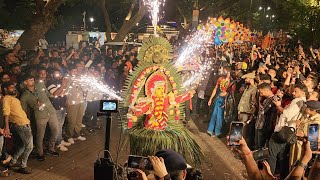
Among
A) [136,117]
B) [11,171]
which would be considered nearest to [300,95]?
[136,117]

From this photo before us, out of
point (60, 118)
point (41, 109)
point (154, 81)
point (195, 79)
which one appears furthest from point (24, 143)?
point (195, 79)

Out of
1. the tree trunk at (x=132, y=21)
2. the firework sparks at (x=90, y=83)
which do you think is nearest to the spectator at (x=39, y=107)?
the firework sparks at (x=90, y=83)

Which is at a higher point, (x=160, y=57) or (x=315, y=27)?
(x=315, y=27)

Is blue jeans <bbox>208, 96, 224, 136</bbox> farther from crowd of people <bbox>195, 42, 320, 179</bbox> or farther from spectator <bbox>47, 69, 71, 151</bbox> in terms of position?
spectator <bbox>47, 69, 71, 151</bbox>

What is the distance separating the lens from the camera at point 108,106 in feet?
15.5

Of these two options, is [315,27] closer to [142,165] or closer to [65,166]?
[65,166]

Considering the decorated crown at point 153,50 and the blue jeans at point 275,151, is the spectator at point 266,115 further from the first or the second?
the decorated crown at point 153,50

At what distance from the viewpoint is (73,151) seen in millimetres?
8117

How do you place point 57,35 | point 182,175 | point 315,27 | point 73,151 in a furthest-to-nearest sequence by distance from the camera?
point 57,35 < point 315,27 < point 73,151 < point 182,175

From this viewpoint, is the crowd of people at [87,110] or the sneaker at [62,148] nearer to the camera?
the crowd of people at [87,110]

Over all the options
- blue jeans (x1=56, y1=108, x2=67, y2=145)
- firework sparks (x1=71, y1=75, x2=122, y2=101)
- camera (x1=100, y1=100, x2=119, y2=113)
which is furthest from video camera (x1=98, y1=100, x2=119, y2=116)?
firework sparks (x1=71, y1=75, x2=122, y2=101)

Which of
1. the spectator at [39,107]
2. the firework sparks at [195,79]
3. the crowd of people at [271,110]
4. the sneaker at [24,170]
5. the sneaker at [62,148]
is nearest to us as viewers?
the crowd of people at [271,110]

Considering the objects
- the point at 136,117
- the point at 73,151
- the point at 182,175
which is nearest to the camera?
the point at 182,175

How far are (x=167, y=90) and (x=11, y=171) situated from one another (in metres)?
3.14
